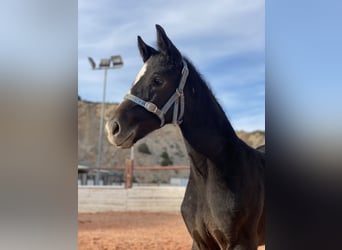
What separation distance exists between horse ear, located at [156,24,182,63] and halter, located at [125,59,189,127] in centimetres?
5

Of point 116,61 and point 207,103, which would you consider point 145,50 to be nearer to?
point 207,103

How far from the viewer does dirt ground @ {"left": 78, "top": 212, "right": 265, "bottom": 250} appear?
389cm

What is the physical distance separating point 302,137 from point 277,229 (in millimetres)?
173

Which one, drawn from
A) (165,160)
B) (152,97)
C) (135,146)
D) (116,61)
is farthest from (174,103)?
(165,160)

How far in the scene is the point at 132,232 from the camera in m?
4.79

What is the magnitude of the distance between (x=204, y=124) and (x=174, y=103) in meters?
0.14

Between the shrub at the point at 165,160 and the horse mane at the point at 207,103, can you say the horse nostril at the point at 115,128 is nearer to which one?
the horse mane at the point at 207,103

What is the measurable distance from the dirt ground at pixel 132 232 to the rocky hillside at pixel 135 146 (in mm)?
12264

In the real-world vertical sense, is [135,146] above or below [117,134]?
below

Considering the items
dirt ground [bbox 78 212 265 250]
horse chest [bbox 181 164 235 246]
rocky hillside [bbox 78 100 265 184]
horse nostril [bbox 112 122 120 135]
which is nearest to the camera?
horse nostril [bbox 112 122 120 135]

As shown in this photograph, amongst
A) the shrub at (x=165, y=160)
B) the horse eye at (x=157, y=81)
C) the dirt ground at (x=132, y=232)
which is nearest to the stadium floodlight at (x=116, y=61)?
the dirt ground at (x=132, y=232)

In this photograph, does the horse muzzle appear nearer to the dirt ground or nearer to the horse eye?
the horse eye

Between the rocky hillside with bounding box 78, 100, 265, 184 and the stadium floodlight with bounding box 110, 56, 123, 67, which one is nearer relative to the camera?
the stadium floodlight with bounding box 110, 56, 123, 67

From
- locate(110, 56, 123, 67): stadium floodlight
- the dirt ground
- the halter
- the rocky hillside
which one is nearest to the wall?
the dirt ground
